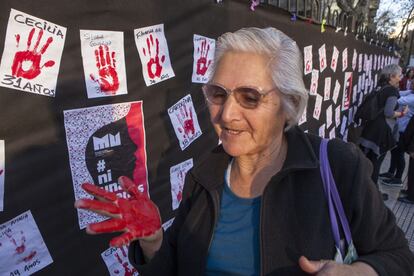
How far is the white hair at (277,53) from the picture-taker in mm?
1156

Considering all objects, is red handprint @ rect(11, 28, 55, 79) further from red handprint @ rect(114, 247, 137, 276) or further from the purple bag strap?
the purple bag strap

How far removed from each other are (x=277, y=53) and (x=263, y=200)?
49cm

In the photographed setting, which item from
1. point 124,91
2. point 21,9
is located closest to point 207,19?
point 124,91

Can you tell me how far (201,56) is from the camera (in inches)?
94.1

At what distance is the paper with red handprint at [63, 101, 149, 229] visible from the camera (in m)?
1.63

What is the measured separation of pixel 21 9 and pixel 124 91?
628 mm

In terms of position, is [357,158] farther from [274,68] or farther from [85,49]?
[85,49]

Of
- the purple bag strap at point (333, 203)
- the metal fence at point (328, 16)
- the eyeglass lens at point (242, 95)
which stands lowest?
the purple bag strap at point (333, 203)

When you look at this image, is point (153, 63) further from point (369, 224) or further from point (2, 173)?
point (369, 224)

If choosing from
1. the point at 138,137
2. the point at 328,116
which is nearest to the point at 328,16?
the point at 328,116

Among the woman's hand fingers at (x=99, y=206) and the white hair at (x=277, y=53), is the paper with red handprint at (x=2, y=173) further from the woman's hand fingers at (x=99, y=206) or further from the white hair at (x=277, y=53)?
the white hair at (x=277, y=53)

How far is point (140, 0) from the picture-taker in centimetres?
186

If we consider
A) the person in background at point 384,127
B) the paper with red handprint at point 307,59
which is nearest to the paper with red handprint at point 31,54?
the paper with red handprint at point 307,59

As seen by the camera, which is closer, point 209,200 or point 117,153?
point 209,200
